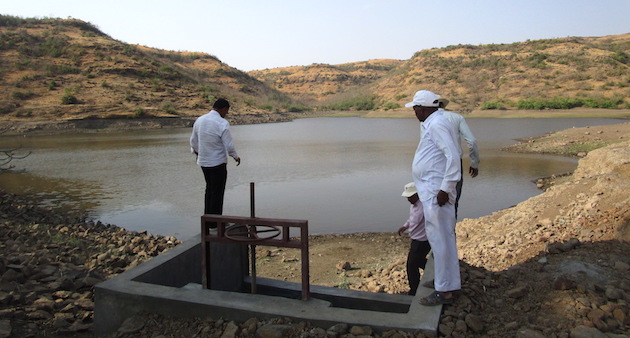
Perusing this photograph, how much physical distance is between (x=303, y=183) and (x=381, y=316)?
11.6 meters

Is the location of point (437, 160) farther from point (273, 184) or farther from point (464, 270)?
point (273, 184)

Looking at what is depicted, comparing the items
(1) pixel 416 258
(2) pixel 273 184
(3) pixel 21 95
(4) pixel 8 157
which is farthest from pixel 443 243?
(3) pixel 21 95

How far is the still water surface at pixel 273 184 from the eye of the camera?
1080cm

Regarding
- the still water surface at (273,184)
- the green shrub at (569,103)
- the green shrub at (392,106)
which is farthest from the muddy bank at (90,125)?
the green shrub at (569,103)

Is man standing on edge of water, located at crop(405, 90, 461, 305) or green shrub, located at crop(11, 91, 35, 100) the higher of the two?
green shrub, located at crop(11, 91, 35, 100)

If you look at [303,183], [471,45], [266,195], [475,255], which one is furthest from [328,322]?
[471,45]

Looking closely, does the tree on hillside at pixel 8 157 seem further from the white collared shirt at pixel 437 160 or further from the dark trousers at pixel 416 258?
the white collared shirt at pixel 437 160

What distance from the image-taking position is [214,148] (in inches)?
223

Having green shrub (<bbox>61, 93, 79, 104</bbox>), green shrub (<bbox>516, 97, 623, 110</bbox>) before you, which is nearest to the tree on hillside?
green shrub (<bbox>61, 93, 79, 104</bbox>)

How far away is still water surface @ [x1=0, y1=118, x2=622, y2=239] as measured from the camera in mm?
10797

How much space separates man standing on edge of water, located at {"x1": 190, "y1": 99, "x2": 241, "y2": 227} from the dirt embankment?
5.41 feet

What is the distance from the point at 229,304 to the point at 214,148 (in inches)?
97.8

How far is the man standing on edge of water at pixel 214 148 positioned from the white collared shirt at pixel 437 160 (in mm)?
2640

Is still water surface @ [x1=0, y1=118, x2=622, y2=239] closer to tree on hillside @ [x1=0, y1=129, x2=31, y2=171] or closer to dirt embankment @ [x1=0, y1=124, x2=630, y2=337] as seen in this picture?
tree on hillside @ [x1=0, y1=129, x2=31, y2=171]
